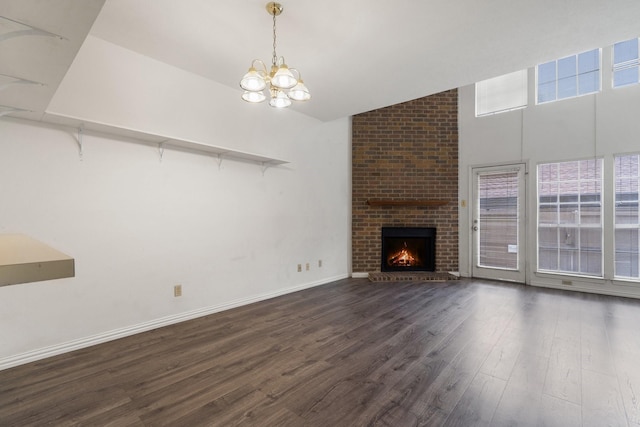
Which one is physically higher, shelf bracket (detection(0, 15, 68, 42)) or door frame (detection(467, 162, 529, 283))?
shelf bracket (detection(0, 15, 68, 42))

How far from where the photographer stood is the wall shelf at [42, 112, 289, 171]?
2.27m

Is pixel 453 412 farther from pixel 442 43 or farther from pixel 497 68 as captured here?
pixel 497 68

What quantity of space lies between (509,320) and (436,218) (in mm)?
2443

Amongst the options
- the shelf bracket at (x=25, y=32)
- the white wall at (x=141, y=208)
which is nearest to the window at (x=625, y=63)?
the white wall at (x=141, y=208)

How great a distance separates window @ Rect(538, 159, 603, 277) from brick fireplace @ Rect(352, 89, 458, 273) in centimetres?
128

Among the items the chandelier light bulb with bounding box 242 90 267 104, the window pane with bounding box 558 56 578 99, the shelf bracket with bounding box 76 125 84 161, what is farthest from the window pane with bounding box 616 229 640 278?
the shelf bracket with bounding box 76 125 84 161

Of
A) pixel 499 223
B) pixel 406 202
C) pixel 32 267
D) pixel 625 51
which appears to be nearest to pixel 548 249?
pixel 499 223

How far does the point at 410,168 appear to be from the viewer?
531 centimetres

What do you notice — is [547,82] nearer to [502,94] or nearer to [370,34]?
[502,94]

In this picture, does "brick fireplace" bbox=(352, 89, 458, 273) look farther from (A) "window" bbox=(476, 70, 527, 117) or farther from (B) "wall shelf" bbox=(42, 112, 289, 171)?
(B) "wall shelf" bbox=(42, 112, 289, 171)

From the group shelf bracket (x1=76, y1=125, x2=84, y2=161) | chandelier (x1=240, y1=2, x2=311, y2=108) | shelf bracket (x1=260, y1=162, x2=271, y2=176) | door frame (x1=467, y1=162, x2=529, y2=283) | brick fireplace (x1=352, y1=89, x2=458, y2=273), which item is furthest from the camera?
brick fireplace (x1=352, y1=89, x2=458, y2=273)

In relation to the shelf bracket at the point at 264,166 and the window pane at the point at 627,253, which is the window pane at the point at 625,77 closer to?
the window pane at the point at 627,253

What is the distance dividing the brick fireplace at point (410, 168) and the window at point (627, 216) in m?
2.07

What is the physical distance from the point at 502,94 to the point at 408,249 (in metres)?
3.09
